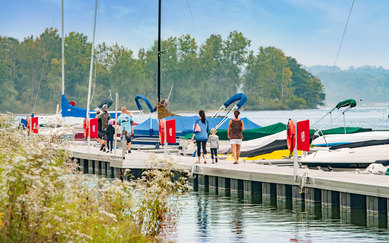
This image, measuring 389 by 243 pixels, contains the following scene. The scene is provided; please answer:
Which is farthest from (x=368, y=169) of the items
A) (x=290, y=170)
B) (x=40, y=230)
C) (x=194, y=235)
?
(x=40, y=230)

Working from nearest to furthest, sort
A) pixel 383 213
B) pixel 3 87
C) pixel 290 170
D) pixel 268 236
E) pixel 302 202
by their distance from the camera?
pixel 268 236
pixel 383 213
pixel 302 202
pixel 290 170
pixel 3 87

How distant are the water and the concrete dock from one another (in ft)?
1.51

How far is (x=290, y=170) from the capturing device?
18.1 m

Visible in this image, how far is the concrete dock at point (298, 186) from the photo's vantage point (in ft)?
46.9

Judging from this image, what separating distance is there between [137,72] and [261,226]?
118 meters

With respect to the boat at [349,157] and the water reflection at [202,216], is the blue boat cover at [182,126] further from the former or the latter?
the water reflection at [202,216]

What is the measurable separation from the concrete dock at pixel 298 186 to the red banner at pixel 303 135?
1.14 m

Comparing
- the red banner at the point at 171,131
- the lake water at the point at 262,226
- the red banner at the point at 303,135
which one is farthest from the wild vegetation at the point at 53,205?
the red banner at the point at 171,131

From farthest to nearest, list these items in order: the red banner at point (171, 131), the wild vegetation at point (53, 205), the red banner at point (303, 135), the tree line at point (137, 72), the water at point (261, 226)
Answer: the tree line at point (137, 72) → the red banner at point (171, 131) → the red banner at point (303, 135) → the water at point (261, 226) → the wild vegetation at point (53, 205)

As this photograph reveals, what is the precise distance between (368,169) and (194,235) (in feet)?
22.8

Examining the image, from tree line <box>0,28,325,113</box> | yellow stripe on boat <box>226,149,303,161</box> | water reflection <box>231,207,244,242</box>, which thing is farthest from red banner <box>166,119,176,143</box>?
tree line <box>0,28,325,113</box>

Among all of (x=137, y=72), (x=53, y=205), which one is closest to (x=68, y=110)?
(x=53, y=205)

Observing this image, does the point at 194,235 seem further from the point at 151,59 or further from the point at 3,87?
the point at 151,59

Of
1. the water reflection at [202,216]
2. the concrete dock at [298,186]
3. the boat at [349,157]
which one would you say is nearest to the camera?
the water reflection at [202,216]
